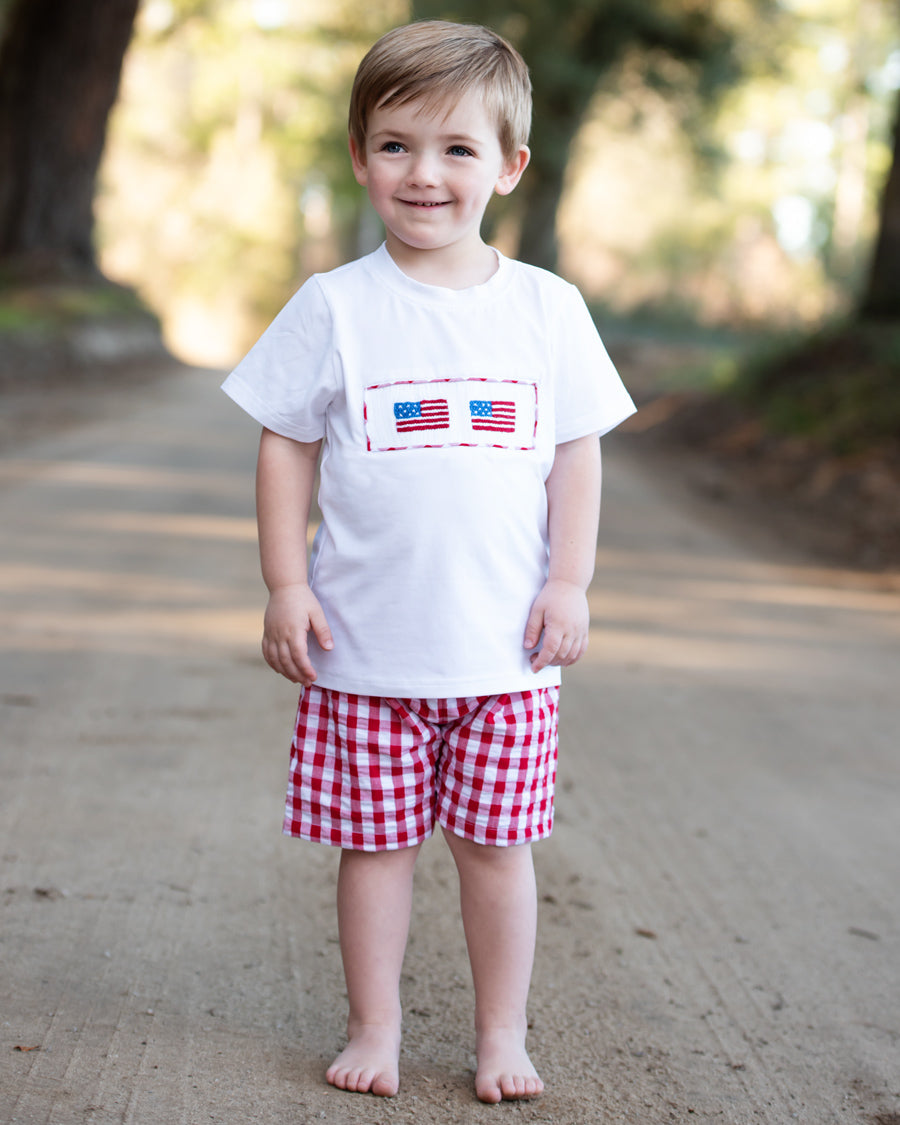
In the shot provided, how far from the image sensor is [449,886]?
2602 mm

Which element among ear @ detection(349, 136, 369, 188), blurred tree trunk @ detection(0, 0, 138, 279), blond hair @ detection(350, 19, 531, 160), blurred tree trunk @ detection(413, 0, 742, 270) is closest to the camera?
blond hair @ detection(350, 19, 531, 160)

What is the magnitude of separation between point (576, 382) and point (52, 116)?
47.5 ft

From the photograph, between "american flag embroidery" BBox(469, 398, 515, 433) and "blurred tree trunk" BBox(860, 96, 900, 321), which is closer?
"american flag embroidery" BBox(469, 398, 515, 433)

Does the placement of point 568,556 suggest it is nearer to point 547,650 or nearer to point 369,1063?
point 547,650

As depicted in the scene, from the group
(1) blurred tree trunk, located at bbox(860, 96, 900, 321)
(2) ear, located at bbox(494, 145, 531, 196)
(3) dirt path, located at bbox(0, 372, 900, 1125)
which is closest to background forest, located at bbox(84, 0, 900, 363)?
(1) blurred tree trunk, located at bbox(860, 96, 900, 321)

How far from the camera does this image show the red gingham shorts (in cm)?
187

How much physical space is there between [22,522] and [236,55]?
1523 inches

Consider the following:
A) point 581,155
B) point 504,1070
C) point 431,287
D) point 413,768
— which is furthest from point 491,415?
point 581,155

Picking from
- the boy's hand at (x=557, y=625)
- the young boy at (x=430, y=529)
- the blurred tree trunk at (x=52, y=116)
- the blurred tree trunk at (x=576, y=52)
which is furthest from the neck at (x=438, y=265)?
the blurred tree trunk at (x=576, y=52)

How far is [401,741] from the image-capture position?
1866 mm

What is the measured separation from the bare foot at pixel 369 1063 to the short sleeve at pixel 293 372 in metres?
0.90

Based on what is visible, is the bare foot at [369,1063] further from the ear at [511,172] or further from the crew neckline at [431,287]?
the ear at [511,172]

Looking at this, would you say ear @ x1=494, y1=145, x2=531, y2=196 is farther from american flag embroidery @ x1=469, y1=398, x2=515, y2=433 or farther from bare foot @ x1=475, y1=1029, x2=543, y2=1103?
bare foot @ x1=475, y1=1029, x2=543, y2=1103

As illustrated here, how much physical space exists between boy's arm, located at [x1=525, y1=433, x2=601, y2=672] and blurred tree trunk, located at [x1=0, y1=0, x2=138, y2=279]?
14.0 metres
